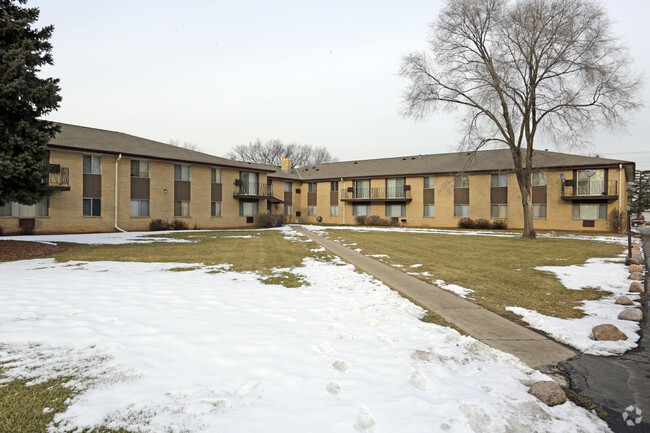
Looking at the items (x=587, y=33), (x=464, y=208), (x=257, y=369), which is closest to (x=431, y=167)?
(x=464, y=208)

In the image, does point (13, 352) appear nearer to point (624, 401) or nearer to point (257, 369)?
point (257, 369)

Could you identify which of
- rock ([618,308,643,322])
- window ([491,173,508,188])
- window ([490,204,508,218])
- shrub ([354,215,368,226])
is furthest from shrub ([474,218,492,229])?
rock ([618,308,643,322])

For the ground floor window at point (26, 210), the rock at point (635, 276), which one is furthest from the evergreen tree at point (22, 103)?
the rock at point (635, 276)

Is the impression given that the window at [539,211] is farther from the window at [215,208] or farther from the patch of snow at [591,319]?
the window at [215,208]

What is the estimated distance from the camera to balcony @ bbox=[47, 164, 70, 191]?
842 inches

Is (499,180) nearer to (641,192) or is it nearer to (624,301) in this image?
(624,301)

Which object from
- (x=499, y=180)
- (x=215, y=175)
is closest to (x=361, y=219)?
(x=499, y=180)

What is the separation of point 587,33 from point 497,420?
2503 centimetres

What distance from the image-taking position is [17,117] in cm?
1204

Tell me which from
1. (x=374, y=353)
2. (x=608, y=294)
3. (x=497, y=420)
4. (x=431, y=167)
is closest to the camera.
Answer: (x=497, y=420)

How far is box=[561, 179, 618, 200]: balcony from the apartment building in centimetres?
7

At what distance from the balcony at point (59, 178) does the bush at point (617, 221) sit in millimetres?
39991

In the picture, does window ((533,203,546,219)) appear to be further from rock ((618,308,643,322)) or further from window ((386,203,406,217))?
rock ((618,308,643,322))

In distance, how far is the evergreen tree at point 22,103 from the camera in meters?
11.1
